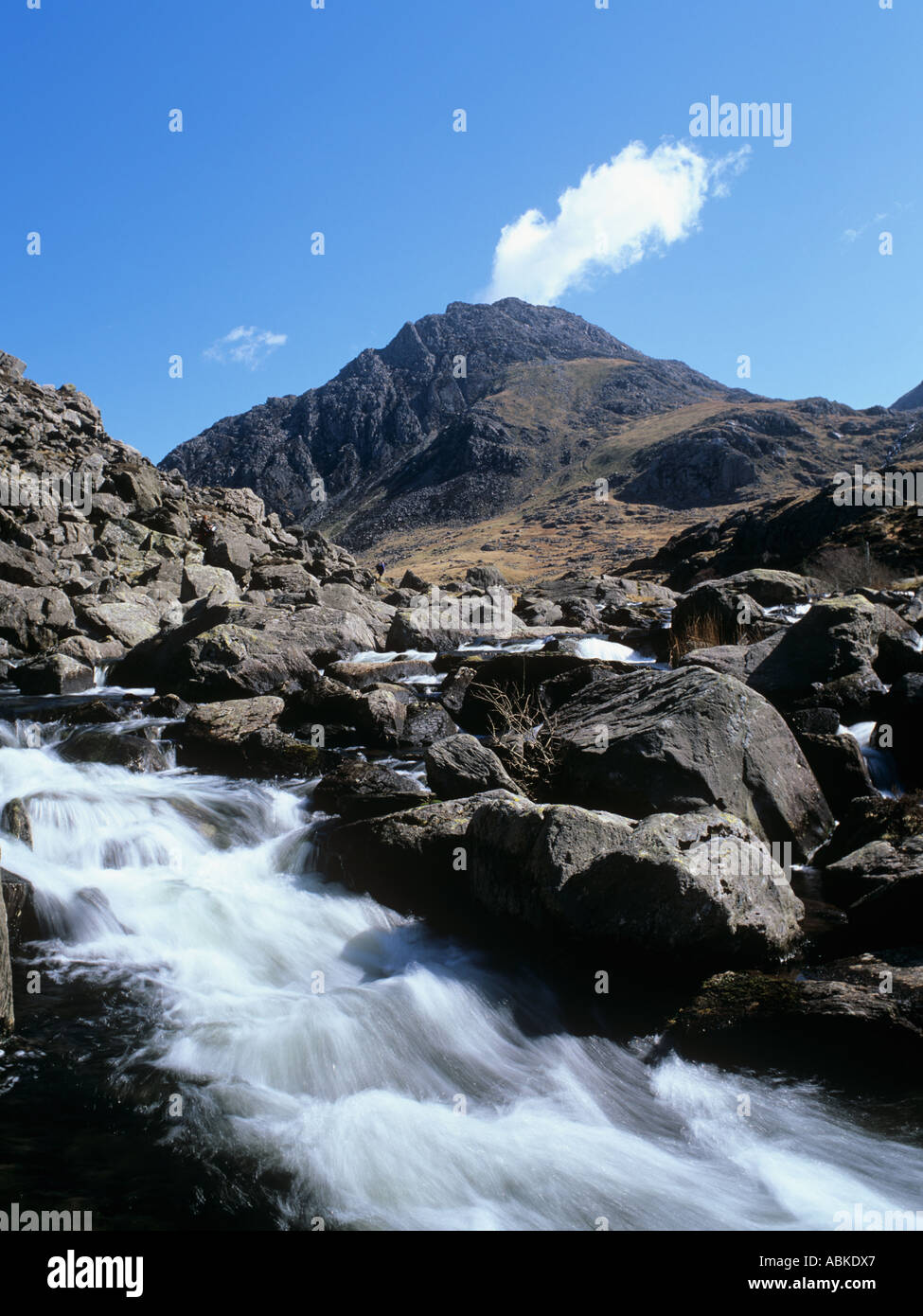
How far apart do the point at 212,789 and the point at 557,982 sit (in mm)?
6989

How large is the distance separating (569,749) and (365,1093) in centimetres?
499

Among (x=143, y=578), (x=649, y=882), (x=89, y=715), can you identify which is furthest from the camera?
(x=143, y=578)

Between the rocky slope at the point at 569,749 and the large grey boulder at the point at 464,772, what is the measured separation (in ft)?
0.11

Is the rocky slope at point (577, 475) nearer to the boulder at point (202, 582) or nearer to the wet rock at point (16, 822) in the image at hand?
the boulder at point (202, 582)

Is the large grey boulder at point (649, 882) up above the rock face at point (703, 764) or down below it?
below

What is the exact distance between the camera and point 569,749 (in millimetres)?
9891

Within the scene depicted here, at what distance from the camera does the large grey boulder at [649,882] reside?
6598 millimetres

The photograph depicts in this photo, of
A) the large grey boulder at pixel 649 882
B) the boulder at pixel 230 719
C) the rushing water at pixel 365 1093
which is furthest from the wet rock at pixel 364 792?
the boulder at pixel 230 719

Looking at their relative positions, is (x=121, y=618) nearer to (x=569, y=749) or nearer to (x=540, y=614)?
(x=540, y=614)

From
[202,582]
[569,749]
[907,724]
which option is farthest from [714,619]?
[202,582]

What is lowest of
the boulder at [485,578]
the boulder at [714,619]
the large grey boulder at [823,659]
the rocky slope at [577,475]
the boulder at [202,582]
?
the large grey boulder at [823,659]

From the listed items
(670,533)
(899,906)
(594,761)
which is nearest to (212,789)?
(594,761)
